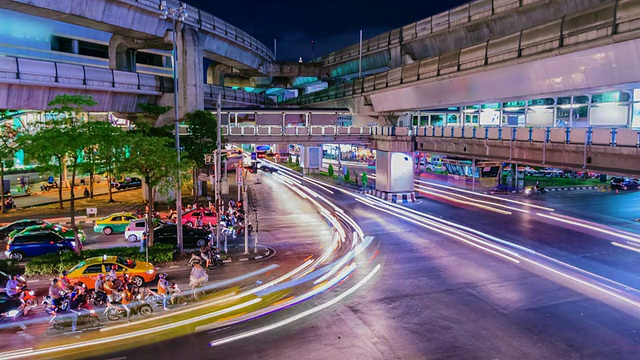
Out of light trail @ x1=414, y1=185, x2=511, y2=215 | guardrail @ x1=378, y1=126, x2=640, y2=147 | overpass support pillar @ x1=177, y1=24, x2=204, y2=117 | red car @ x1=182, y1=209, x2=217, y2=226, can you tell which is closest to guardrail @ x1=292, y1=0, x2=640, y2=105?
guardrail @ x1=378, y1=126, x2=640, y2=147

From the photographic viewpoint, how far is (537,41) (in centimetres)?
2516

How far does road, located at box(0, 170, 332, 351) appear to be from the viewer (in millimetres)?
15891

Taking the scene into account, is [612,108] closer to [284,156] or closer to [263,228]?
[263,228]

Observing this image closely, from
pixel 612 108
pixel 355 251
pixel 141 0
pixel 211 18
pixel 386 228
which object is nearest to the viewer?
pixel 355 251

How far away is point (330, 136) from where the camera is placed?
45.1 meters

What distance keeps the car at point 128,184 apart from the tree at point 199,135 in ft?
47.9

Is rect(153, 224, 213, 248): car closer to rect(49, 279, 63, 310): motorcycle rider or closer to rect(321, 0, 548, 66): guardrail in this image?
rect(49, 279, 63, 310): motorcycle rider

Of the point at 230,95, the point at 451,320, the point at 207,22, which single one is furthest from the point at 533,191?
the point at 207,22

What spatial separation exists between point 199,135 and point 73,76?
10687 mm

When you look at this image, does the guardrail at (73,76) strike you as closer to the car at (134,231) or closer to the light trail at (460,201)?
the car at (134,231)

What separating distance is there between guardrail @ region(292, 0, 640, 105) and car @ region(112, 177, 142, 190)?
29667mm

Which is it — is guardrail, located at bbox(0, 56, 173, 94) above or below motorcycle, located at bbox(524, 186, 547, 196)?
above

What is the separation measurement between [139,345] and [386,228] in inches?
778

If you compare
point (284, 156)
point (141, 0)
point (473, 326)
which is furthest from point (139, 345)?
point (284, 156)
